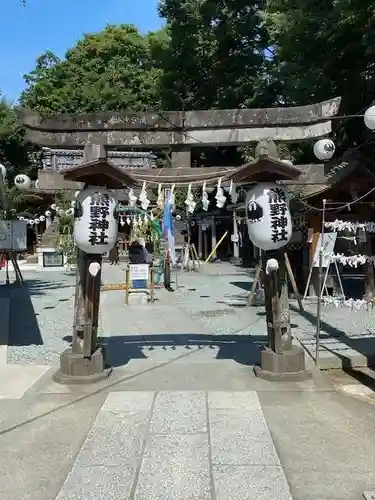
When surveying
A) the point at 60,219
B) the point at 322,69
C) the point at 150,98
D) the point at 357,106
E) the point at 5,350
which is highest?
the point at 150,98

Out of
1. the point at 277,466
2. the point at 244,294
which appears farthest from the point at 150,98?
the point at 277,466

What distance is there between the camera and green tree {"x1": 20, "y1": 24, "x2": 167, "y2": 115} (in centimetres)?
3575

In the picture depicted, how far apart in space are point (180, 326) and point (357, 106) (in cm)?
669

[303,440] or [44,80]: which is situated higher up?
[44,80]

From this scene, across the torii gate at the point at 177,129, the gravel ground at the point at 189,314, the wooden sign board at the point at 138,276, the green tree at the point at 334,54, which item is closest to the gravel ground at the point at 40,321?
the gravel ground at the point at 189,314

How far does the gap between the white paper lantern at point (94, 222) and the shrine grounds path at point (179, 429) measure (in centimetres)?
186

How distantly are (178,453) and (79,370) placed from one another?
262 cm

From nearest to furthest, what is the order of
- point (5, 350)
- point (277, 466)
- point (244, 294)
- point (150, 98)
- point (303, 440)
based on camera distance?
point (277, 466), point (303, 440), point (5, 350), point (244, 294), point (150, 98)

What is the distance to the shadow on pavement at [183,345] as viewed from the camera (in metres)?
8.22

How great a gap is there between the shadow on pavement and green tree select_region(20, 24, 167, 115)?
26506mm

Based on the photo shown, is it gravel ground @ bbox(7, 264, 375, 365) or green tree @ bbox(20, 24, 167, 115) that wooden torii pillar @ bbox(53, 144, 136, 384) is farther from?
green tree @ bbox(20, 24, 167, 115)

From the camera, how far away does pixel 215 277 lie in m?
21.9

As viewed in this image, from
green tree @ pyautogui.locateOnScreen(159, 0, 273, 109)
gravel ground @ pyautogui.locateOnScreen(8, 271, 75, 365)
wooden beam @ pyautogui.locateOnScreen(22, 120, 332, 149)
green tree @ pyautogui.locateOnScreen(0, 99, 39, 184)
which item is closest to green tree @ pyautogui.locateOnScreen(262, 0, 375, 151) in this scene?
wooden beam @ pyautogui.locateOnScreen(22, 120, 332, 149)

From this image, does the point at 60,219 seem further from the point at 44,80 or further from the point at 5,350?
the point at 44,80
